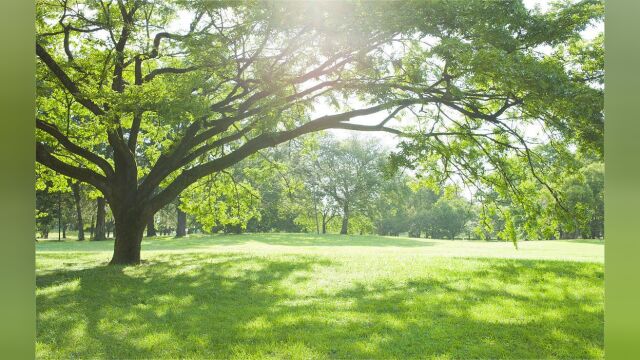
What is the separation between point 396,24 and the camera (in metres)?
7.43

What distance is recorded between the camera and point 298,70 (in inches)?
422

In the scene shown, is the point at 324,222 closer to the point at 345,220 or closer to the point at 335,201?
the point at 345,220

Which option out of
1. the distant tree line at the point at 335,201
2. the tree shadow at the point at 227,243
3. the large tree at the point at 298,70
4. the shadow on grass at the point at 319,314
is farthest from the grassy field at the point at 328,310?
the tree shadow at the point at 227,243

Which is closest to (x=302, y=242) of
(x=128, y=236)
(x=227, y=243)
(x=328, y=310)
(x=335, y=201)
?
(x=227, y=243)

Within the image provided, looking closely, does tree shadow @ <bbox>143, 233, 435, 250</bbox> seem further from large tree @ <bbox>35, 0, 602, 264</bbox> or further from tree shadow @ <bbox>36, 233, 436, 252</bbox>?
large tree @ <bbox>35, 0, 602, 264</bbox>

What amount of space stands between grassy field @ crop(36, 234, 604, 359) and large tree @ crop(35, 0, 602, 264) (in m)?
2.75

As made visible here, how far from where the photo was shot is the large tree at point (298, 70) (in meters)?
7.19

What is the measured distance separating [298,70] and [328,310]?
19.0 feet

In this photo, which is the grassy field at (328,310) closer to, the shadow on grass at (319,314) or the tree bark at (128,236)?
the shadow on grass at (319,314)
